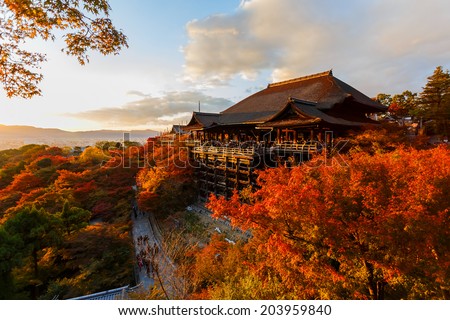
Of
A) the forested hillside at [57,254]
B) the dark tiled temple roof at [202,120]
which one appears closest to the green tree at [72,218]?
the forested hillside at [57,254]

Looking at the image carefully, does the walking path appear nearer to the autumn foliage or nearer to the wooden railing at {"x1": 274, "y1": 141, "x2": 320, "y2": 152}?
the autumn foliage

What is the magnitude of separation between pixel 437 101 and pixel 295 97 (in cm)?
1649

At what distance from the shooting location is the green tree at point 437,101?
77.2 ft

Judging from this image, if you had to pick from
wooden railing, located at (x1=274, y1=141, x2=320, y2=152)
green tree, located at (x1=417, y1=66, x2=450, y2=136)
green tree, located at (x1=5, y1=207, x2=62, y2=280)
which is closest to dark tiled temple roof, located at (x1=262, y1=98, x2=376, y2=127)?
wooden railing, located at (x1=274, y1=141, x2=320, y2=152)

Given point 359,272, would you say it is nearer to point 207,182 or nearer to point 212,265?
point 212,265

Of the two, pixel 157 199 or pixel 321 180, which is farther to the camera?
pixel 157 199

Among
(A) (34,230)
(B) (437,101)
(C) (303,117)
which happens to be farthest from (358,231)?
(B) (437,101)

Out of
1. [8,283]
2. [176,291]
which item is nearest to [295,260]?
[176,291]

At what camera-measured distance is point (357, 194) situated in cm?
759

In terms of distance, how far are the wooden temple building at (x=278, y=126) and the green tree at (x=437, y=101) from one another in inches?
331

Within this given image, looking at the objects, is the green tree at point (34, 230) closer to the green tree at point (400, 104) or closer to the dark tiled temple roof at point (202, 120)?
the dark tiled temple roof at point (202, 120)

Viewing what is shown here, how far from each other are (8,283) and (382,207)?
1573cm

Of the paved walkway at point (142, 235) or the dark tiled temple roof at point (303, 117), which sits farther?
the dark tiled temple roof at point (303, 117)

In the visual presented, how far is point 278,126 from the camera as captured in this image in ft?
57.9
